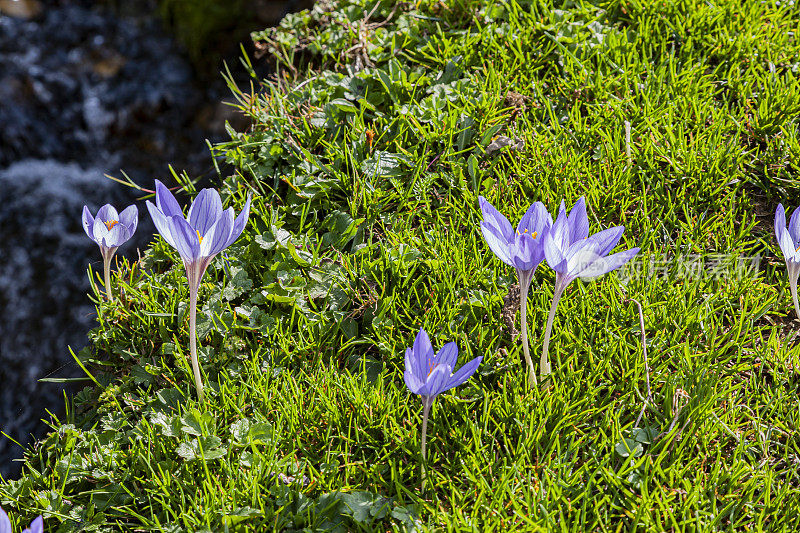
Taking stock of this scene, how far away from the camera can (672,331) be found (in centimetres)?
204

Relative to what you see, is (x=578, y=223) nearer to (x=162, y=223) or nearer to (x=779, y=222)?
(x=779, y=222)

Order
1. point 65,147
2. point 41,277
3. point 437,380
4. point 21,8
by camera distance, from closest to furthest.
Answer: point 437,380
point 41,277
point 65,147
point 21,8

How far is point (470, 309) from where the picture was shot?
6.94 feet

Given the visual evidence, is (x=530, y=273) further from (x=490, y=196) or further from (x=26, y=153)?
(x=26, y=153)

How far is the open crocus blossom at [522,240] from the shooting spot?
1590 millimetres

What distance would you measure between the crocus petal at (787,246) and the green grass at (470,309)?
33 centimetres

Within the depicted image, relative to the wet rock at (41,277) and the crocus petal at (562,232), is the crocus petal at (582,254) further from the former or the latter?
the wet rock at (41,277)

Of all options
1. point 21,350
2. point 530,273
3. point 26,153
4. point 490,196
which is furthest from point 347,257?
point 26,153

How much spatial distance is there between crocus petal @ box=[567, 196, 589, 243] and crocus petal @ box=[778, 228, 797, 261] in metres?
0.59

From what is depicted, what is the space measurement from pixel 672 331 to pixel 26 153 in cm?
426

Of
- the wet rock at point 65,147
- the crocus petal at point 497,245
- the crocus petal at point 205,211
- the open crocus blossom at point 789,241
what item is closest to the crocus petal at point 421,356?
the crocus petal at point 497,245

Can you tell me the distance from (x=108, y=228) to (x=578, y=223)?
60.3 inches

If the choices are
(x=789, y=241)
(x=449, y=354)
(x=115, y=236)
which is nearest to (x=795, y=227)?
(x=789, y=241)

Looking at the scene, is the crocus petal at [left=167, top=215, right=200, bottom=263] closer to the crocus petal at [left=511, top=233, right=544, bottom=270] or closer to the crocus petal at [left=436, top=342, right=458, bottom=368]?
the crocus petal at [left=436, top=342, right=458, bottom=368]
